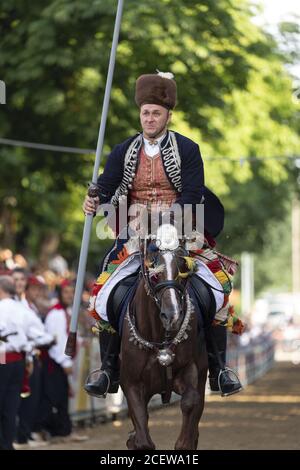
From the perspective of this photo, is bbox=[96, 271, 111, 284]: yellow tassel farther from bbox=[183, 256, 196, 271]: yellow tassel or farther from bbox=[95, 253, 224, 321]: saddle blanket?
bbox=[183, 256, 196, 271]: yellow tassel

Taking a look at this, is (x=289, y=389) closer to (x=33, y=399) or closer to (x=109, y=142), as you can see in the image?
(x=109, y=142)

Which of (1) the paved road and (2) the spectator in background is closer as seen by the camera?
(1) the paved road

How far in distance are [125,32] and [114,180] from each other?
36.3 feet

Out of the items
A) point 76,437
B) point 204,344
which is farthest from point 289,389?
point 204,344

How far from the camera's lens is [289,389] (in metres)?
33.7

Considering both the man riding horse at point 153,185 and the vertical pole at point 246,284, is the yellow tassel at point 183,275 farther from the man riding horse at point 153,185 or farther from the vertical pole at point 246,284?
the vertical pole at point 246,284

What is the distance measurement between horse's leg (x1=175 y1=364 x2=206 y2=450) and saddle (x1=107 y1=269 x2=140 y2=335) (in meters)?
0.69

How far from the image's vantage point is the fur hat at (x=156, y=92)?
37.5 ft

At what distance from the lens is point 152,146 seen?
11.5m

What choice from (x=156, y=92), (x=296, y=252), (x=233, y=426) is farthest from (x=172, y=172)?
(x=296, y=252)

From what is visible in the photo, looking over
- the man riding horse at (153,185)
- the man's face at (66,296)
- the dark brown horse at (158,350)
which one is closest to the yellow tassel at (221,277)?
the man riding horse at (153,185)

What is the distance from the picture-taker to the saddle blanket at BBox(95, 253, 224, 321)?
11266 mm

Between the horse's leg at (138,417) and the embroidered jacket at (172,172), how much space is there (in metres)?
1.44

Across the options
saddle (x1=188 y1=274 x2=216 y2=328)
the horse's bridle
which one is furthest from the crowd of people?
the horse's bridle
